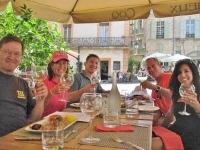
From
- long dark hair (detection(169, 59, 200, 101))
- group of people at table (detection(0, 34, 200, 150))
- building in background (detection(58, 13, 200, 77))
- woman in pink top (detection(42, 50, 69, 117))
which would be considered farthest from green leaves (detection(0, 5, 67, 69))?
building in background (detection(58, 13, 200, 77))

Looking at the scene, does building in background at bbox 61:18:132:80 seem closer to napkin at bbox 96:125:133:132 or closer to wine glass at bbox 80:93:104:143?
napkin at bbox 96:125:133:132

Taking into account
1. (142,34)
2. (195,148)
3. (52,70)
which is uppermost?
(142,34)

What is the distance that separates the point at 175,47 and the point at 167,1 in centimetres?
3124

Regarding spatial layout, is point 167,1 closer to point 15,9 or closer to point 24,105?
point 15,9

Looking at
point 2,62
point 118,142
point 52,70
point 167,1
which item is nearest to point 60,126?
point 118,142

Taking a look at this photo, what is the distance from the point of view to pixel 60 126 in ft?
4.32

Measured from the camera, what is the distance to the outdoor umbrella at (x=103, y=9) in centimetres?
332

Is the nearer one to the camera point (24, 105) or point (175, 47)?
point (24, 105)

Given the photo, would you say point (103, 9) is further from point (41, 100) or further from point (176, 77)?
point (41, 100)

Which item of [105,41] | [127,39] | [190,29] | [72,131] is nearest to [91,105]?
[72,131]

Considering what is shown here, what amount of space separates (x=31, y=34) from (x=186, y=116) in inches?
130

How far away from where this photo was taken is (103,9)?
379 cm

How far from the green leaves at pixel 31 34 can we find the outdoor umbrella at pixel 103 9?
0.86 m

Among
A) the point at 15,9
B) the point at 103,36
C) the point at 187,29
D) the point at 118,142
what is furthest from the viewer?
the point at 187,29
